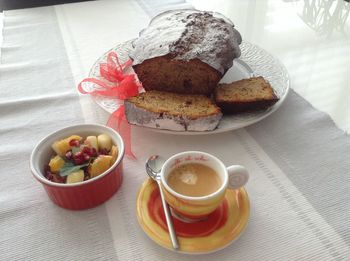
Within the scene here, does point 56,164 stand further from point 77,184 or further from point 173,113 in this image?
point 173,113

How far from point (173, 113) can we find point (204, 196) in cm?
30

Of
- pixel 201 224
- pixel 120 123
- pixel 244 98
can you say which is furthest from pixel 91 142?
pixel 244 98

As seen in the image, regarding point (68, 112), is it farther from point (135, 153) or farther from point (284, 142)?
point (284, 142)

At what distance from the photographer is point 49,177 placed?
2.46 ft

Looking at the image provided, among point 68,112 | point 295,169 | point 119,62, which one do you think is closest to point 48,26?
point 119,62

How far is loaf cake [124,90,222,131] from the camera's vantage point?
2.96 feet

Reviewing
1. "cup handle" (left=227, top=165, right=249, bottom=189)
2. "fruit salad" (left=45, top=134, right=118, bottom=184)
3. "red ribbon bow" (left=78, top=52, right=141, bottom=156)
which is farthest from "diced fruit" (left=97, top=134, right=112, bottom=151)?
"cup handle" (left=227, top=165, right=249, bottom=189)

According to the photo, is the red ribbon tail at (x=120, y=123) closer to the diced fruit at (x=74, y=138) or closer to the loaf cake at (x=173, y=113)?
the loaf cake at (x=173, y=113)

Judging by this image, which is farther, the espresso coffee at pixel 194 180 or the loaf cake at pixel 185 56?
the loaf cake at pixel 185 56

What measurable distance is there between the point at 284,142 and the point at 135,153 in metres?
Result: 0.41

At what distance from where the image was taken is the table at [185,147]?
700 millimetres

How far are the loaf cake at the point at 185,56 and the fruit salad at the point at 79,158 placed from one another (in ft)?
1.10

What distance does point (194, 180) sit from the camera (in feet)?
2.33

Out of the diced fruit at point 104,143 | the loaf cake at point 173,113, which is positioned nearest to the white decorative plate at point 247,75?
the loaf cake at point 173,113
